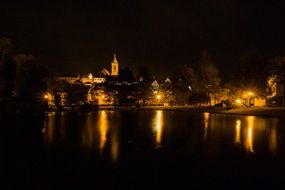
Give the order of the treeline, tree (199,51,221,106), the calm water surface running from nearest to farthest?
the calm water surface → the treeline → tree (199,51,221,106)

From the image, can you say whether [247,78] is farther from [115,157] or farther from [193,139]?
[115,157]

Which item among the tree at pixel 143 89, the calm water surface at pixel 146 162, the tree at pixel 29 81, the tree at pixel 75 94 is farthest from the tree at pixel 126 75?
the calm water surface at pixel 146 162

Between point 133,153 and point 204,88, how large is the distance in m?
53.9

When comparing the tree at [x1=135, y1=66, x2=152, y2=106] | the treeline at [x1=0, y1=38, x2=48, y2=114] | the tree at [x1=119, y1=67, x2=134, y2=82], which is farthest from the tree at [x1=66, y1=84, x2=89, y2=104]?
the treeline at [x1=0, y1=38, x2=48, y2=114]

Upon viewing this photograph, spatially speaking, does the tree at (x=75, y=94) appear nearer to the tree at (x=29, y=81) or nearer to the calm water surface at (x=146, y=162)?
the tree at (x=29, y=81)

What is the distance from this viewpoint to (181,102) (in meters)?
64.0

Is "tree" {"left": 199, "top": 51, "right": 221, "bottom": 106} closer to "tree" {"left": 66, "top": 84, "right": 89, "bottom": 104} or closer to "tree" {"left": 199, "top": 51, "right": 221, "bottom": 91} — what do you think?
"tree" {"left": 199, "top": 51, "right": 221, "bottom": 91}

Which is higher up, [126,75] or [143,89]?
[126,75]

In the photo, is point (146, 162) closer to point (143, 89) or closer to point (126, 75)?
point (143, 89)

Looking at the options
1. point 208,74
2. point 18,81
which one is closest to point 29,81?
point 18,81

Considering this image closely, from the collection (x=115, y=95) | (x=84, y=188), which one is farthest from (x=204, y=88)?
(x=84, y=188)

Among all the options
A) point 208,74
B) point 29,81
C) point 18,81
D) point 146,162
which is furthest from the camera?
point 208,74

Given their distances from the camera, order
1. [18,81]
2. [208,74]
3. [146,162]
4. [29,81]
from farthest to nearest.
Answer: [208,74] < [29,81] < [18,81] < [146,162]

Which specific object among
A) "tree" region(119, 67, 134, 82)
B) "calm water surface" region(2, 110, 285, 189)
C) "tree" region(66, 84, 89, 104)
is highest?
"tree" region(119, 67, 134, 82)
